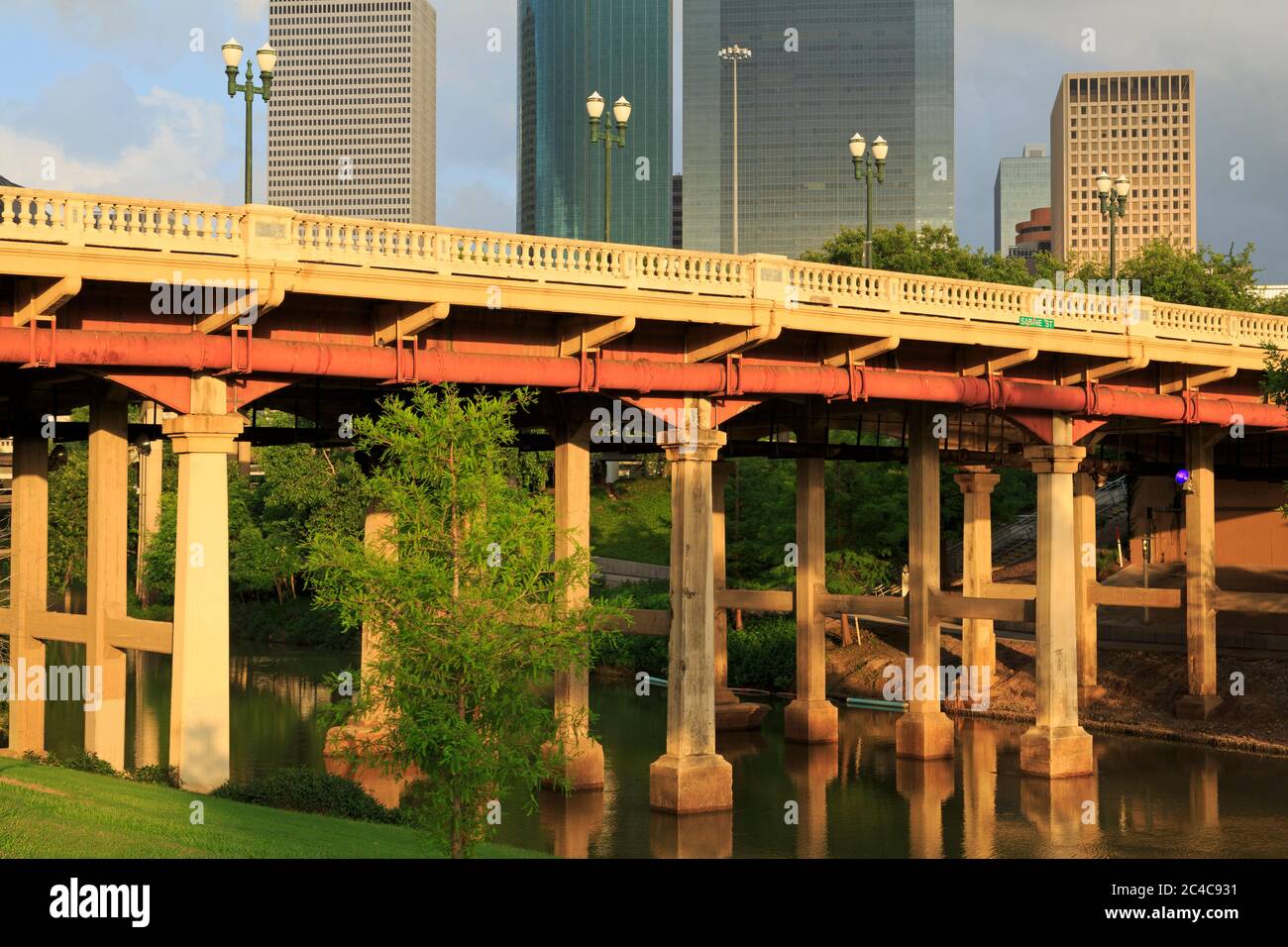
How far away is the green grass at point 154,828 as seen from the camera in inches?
898

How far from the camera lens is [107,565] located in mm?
35375

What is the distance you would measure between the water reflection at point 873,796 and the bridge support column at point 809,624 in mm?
839

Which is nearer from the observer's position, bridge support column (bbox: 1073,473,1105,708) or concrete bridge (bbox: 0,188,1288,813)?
concrete bridge (bbox: 0,188,1288,813)

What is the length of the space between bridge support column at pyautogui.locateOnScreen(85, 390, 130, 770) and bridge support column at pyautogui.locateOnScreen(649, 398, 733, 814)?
12280 mm

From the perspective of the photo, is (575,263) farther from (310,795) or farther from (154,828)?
(154,828)

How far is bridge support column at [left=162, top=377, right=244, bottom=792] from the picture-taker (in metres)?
30.4

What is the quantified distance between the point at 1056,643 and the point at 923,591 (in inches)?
185

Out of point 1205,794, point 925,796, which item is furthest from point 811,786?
point 1205,794

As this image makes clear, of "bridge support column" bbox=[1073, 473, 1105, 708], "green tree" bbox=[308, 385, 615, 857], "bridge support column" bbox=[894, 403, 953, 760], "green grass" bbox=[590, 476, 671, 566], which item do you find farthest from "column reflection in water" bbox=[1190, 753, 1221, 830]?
"green grass" bbox=[590, 476, 671, 566]

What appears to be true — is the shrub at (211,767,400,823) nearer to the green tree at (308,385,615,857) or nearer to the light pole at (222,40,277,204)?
the green tree at (308,385,615,857)
